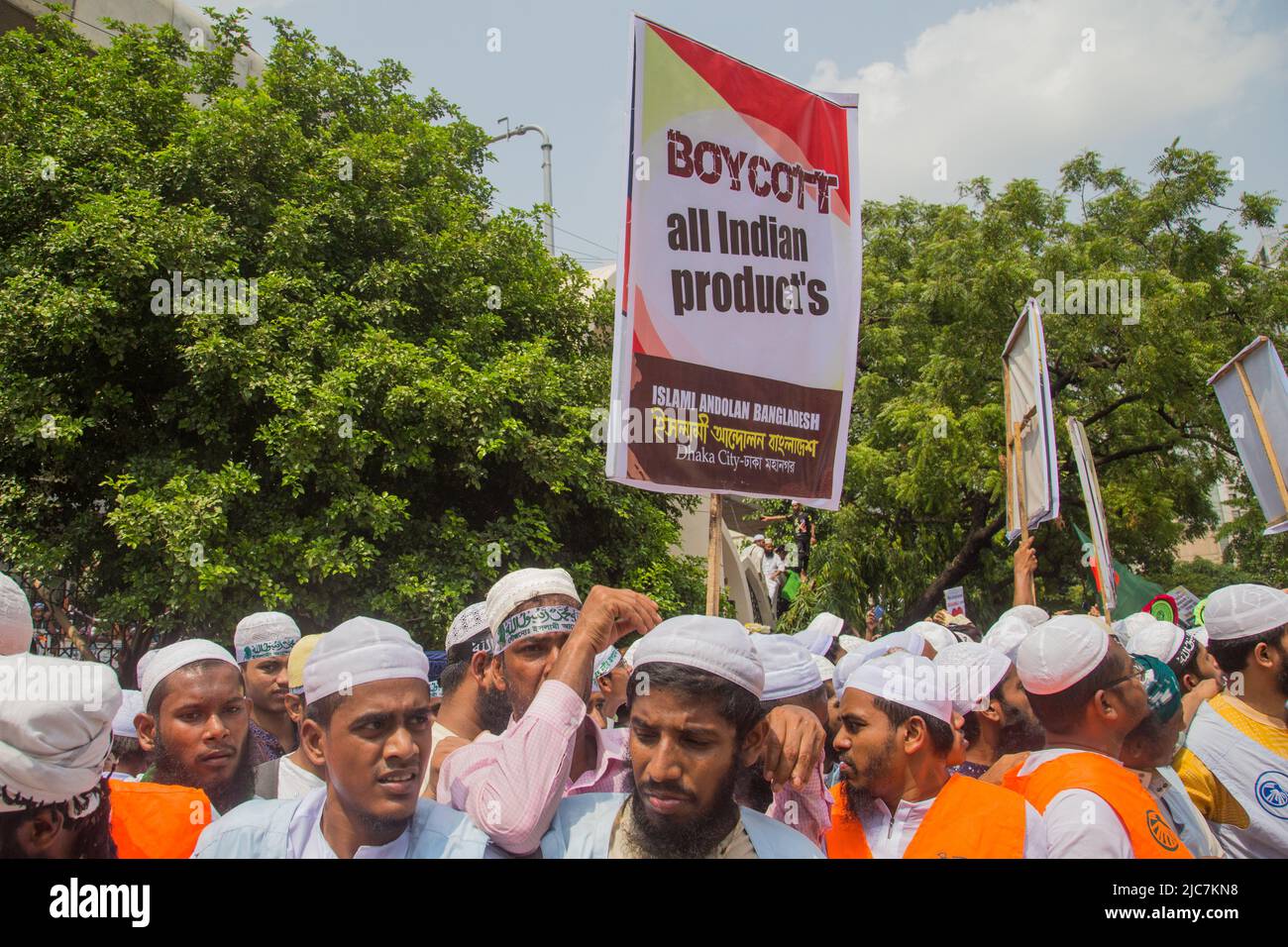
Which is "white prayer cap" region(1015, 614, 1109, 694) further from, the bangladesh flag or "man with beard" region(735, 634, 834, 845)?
the bangladesh flag

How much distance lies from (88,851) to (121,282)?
7259 millimetres

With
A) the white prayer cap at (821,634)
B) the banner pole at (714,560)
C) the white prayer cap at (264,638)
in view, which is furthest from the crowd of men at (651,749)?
the white prayer cap at (821,634)

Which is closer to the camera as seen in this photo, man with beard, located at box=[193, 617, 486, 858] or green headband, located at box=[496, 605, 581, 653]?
man with beard, located at box=[193, 617, 486, 858]

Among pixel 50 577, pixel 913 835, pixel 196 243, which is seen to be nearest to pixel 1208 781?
pixel 913 835

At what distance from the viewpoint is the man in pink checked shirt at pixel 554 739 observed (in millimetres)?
1913

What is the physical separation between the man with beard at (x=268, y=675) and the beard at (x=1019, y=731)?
263 centimetres

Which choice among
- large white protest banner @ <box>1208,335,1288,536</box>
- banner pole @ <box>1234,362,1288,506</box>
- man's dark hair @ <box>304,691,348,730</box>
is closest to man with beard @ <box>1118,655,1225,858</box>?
man's dark hair @ <box>304,691,348,730</box>

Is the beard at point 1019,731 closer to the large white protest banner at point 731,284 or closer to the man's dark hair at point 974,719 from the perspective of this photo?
the man's dark hair at point 974,719

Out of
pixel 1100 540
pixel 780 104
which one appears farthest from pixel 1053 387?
pixel 780 104

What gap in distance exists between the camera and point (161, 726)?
3.14m

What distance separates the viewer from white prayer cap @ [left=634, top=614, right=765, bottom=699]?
6.48ft

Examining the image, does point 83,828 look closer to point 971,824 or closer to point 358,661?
point 358,661
